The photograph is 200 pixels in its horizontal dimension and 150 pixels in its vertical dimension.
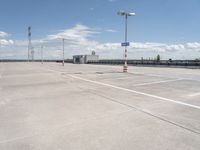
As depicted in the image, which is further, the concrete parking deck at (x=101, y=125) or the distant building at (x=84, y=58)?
the distant building at (x=84, y=58)

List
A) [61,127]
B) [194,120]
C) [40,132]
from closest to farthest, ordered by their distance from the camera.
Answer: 1. [40,132]
2. [61,127]
3. [194,120]

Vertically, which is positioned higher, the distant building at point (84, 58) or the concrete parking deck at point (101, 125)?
the distant building at point (84, 58)

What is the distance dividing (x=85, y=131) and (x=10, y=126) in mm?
1862

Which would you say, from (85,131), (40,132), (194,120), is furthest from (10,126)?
(194,120)

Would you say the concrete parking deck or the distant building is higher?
the distant building

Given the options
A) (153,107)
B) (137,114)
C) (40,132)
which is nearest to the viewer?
(40,132)

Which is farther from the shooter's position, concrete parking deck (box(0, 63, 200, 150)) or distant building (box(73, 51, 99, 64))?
distant building (box(73, 51, 99, 64))

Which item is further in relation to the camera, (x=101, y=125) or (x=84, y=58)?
(x=84, y=58)

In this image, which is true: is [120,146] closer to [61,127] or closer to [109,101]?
[61,127]

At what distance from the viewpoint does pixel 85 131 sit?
4266mm

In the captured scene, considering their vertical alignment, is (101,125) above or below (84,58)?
below

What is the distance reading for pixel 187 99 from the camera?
24.3 feet

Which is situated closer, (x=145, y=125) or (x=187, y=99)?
(x=145, y=125)

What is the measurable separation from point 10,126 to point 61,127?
124cm
